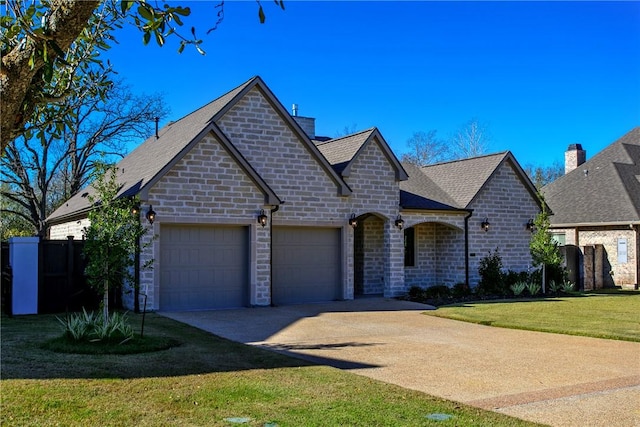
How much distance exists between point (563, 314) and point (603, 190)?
16.0 metres

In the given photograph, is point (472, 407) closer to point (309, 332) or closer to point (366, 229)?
point (309, 332)

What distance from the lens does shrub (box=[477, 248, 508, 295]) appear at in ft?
74.8

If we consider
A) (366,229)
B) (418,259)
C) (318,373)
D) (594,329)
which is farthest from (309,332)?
(418,259)

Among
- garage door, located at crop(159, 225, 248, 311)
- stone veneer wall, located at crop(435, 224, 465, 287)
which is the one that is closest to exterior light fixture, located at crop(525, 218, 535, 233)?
stone veneer wall, located at crop(435, 224, 465, 287)

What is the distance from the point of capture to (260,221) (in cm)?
1780

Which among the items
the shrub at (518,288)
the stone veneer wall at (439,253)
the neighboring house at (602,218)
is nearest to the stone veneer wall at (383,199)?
the stone veneer wall at (439,253)

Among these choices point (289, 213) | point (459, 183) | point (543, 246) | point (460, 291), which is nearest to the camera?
point (289, 213)

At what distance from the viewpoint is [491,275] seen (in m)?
23.1

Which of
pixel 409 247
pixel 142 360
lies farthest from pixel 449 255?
pixel 142 360

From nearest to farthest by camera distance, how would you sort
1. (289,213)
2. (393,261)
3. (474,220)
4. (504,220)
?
(289,213), (393,261), (474,220), (504,220)

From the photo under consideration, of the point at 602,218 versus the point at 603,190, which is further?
the point at 603,190

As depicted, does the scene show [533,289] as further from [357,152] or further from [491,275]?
[357,152]

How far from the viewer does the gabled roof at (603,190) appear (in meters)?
28.3

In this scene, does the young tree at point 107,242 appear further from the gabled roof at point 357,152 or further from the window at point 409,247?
the window at point 409,247
